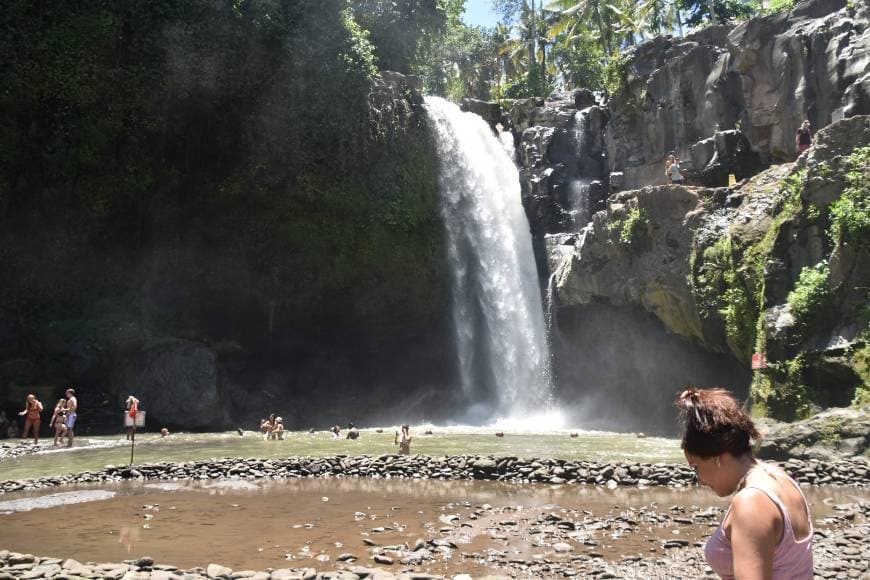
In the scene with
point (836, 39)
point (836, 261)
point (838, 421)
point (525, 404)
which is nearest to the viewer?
point (838, 421)

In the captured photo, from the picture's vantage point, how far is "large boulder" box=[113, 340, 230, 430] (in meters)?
27.1

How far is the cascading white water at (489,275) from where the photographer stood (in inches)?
1206

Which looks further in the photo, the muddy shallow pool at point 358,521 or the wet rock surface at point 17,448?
the wet rock surface at point 17,448

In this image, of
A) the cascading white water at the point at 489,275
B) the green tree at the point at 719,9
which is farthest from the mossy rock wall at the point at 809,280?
the green tree at the point at 719,9

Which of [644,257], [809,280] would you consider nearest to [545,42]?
[644,257]

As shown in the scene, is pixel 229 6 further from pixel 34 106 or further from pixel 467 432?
pixel 467 432

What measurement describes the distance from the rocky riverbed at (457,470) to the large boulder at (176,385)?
1253 cm

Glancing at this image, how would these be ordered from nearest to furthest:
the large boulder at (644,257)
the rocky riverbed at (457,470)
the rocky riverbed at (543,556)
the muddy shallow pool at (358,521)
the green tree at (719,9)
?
the rocky riverbed at (543,556), the muddy shallow pool at (358,521), the rocky riverbed at (457,470), the large boulder at (644,257), the green tree at (719,9)

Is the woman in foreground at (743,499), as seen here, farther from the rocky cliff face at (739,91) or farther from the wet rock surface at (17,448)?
the rocky cliff face at (739,91)

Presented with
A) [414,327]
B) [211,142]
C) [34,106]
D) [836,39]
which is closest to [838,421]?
[836,39]

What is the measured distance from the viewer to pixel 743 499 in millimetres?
2396

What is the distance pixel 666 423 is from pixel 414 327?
13145 mm

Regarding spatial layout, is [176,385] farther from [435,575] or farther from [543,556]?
[435,575]

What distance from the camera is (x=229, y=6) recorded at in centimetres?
3109
